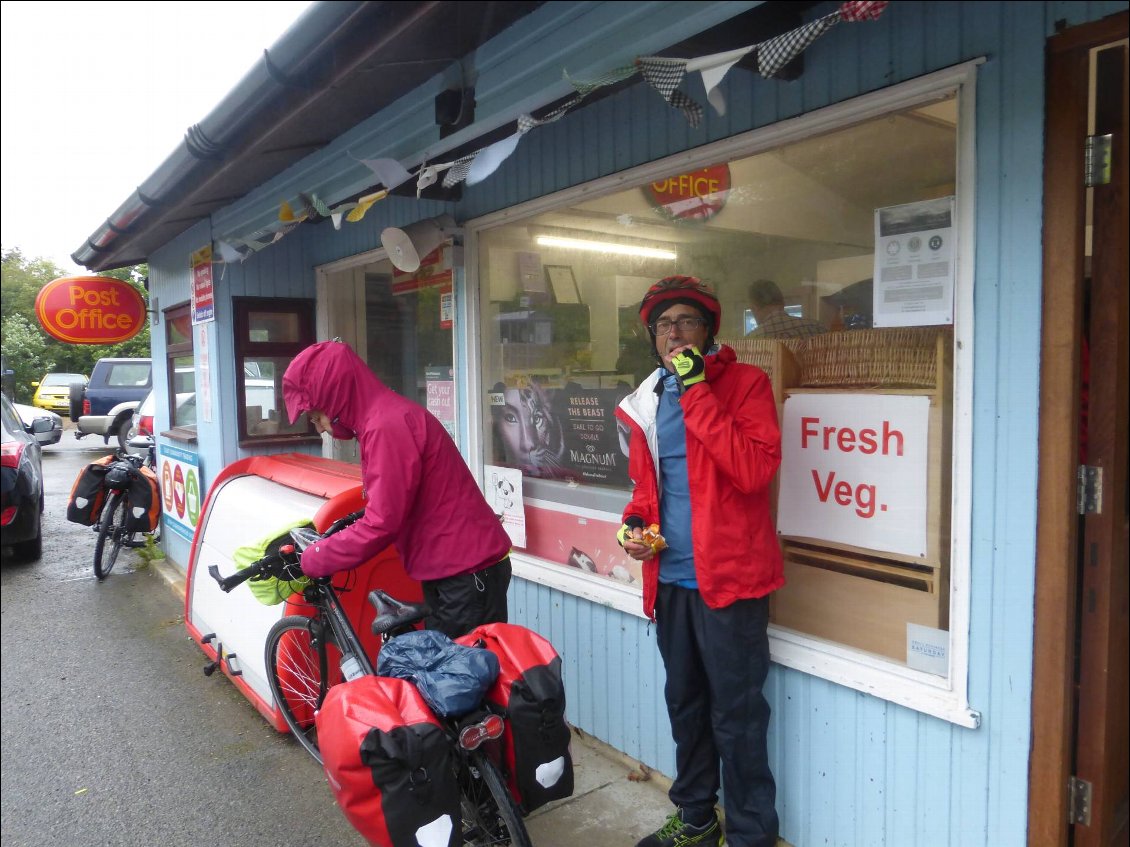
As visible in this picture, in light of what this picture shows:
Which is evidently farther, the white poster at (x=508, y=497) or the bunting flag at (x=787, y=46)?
the white poster at (x=508, y=497)

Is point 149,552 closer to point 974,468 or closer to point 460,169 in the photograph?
point 460,169

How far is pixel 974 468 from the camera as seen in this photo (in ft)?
6.84

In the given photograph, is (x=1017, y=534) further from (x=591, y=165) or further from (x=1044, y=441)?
(x=591, y=165)

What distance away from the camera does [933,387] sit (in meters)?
2.27

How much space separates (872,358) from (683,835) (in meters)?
1.70

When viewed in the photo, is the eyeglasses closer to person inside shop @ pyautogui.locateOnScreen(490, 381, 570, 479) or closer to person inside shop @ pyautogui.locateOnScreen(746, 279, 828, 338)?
person inside shop @ pyautogui.locateOnScreen(746, 279, 828, 338)

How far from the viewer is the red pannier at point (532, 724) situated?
2070mm

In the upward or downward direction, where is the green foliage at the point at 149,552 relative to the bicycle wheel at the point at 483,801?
downward

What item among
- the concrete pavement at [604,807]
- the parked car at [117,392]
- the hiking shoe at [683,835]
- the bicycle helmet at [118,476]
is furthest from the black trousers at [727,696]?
the parked car at [117,392]

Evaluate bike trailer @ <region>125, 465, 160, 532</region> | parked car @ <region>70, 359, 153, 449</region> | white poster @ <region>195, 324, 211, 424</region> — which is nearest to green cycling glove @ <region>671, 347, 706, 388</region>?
white poster @ <region>195, 324, 211, 424</region>

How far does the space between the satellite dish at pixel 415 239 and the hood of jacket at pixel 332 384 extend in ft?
3.99

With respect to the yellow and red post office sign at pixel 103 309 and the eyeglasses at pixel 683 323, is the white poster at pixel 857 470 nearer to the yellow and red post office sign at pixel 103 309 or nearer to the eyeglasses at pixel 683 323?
the eyeglasses at pixel 683 323

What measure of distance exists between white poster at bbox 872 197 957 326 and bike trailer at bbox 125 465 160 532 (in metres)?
6.26

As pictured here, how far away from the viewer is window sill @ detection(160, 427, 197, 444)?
627cm
